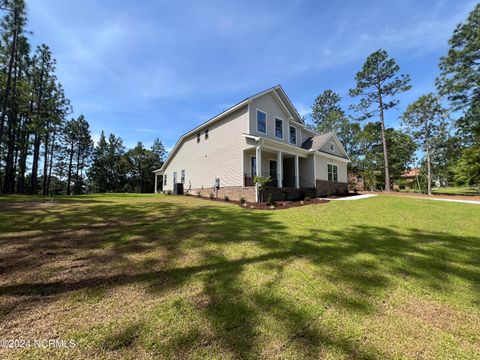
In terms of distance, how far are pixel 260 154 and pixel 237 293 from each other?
11.3 meters

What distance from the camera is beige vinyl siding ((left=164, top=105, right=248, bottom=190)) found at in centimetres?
1471

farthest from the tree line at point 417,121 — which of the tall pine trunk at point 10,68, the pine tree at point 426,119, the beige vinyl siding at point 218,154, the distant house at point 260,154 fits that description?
the tall pine trunk at point 10,68

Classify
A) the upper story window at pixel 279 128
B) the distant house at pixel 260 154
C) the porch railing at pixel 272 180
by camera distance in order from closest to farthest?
the porch railing at pixel 272 180
the distant house at pixel 260 154
the upper story window at pixel 279 128

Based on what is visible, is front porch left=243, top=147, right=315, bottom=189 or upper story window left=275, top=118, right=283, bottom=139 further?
upper story window left=275, top=118, right=283, bottom=139

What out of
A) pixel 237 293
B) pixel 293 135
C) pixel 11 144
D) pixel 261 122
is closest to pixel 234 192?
pixel 261 122

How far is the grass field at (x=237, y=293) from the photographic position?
194cm

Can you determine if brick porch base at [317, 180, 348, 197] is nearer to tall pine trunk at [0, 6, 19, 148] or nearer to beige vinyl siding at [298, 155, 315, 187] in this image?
→ beige vinyl siding at [298, 155, 315, 187]

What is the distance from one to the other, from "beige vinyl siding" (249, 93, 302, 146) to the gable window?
5078 millimetres

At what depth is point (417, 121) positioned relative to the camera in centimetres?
2467

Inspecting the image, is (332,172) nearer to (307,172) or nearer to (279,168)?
(307,172)

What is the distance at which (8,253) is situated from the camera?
367cm

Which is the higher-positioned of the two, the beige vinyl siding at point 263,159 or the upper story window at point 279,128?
the upper story window at point 279,128

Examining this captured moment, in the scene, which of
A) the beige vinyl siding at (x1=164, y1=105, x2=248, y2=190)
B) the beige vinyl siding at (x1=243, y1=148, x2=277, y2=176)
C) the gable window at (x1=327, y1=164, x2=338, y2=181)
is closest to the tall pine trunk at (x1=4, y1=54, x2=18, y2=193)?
the beige vinyl siding at (x1=164, y1=105, x2=248, y2=190)

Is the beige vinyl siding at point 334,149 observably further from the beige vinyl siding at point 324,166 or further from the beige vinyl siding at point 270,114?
the beige vinyl siding at point 270,114
